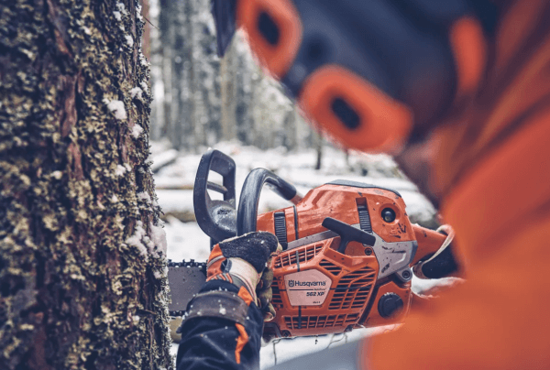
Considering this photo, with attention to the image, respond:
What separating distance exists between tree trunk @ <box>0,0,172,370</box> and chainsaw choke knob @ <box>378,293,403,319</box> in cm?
107

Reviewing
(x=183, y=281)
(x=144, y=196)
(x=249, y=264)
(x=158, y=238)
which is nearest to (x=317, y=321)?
(x=249, y=264)

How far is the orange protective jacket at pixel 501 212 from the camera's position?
1.77ft

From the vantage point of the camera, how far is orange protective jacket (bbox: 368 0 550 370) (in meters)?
0.54

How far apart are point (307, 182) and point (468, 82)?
5.73 m


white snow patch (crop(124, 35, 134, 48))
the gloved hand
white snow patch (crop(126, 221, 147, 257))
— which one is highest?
white snow patch (crop(124, 35, 134, 48))

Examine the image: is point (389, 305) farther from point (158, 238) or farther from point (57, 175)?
point (57, 175)

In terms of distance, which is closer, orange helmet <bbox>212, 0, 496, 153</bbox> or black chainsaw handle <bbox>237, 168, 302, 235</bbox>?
orange helmet <bbox>212, 0, 496, 153</bbox>

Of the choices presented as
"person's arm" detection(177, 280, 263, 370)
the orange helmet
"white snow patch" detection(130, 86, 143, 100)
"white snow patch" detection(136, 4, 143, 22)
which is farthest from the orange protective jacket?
"white snow patch" detection(136, 4, 143, 22)

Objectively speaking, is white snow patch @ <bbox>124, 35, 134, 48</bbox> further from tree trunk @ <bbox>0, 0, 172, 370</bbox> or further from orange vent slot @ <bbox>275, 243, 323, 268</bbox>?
orange vent slot @ <bbox>275, 243, 323, 268</bbox>

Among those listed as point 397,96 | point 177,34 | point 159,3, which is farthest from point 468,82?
point 177,34

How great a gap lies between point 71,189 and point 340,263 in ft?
3.65

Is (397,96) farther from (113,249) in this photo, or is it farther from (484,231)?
(113,249)

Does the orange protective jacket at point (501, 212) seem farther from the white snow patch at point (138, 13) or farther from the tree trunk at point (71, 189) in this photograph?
the white snow patch at point (138, 13)

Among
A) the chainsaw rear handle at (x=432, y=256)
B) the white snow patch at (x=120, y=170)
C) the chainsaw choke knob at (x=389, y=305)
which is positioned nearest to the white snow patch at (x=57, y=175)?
the white snow patch at (x=120, y=170)
